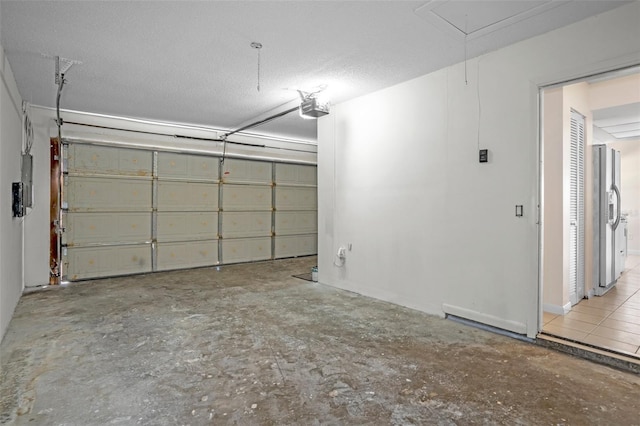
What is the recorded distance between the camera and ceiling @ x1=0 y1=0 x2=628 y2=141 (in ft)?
8.20

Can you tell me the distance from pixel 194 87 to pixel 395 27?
2564 mm

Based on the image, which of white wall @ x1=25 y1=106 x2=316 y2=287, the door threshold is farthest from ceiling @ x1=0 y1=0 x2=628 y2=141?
the door threshold

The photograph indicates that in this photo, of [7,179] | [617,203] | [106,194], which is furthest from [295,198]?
[617,203]

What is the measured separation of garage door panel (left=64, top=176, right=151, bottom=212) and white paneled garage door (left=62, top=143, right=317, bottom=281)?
1 centimetres

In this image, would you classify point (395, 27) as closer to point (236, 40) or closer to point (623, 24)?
point (236, 40)

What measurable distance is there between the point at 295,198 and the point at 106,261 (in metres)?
3.78

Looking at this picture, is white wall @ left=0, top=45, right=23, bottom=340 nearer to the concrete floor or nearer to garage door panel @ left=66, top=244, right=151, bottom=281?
the concrete floor

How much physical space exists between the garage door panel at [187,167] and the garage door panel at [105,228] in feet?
2.72

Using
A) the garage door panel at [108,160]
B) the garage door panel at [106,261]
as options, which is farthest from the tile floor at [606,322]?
the garage door panel at [108,160]

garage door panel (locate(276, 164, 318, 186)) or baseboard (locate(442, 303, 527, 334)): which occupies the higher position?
garage door panel (locate(276, 164, 318, 186))

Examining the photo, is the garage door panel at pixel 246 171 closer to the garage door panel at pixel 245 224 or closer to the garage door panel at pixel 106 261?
the garage door panel at pixel 245 224

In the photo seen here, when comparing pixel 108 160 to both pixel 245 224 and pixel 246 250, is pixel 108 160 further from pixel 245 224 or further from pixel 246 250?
pixel 246 250

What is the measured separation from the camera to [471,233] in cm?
338

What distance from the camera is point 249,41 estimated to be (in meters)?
2.99
